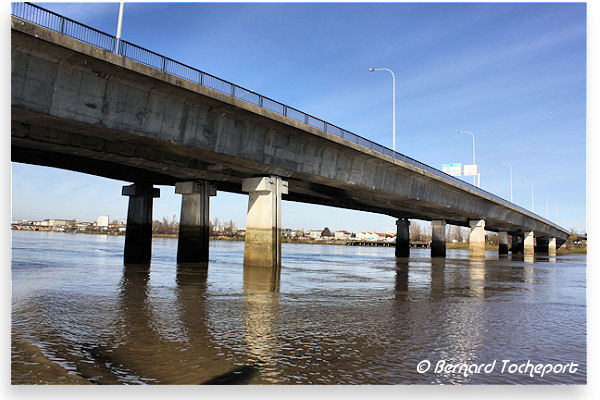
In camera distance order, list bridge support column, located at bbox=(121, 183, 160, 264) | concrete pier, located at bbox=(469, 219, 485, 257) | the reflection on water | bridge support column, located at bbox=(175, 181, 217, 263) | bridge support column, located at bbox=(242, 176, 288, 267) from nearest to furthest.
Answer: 1. the reflection on water
2. bridge support column, located at bbox=(242, 176, 288, 267)
3. bridge support column, located at bbox=(175, 181, 217, 263)
4. bridge support column, located at bbox=(121, 183, 160, 264)
5. concrete pier, located at bbox=(469, 219, 485, 257)

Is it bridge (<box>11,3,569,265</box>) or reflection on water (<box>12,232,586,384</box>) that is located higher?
bridge (<box>11,3,569,265</box>)

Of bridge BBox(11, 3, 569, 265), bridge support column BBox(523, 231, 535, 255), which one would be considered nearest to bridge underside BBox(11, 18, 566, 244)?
bridge BBox(11, 3, 569, 265)

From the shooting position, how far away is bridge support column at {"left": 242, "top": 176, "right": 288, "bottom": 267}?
30156 millimetres

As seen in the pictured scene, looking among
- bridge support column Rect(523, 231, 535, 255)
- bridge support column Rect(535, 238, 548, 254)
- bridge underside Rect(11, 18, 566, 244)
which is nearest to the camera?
bridge underside Rect(11, 18, 566, 244)

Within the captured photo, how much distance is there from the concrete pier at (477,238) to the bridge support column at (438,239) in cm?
431

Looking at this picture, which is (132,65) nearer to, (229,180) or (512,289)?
(229,180)

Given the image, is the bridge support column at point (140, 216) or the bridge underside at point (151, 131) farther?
the bridge support column at point (140, 216)

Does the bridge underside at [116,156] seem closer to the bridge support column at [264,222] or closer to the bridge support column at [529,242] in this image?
the bridge support column at [264,222]

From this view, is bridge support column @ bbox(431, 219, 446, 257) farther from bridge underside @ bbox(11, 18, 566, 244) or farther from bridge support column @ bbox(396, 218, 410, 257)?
bridge underside @ bbox(11, 18, 566, 244)

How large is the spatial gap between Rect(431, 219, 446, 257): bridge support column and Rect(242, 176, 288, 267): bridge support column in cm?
4088

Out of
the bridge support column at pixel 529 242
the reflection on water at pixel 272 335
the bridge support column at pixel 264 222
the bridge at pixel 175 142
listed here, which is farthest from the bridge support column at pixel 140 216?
the bridge support column at pixel 529 242

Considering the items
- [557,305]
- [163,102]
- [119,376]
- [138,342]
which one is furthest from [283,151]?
[119,376]

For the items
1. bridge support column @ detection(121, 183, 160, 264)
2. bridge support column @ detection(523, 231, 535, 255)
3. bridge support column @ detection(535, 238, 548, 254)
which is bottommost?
bridge support column @ detection(535, 238, 548, 254)

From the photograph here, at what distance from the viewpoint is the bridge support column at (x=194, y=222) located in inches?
1307
